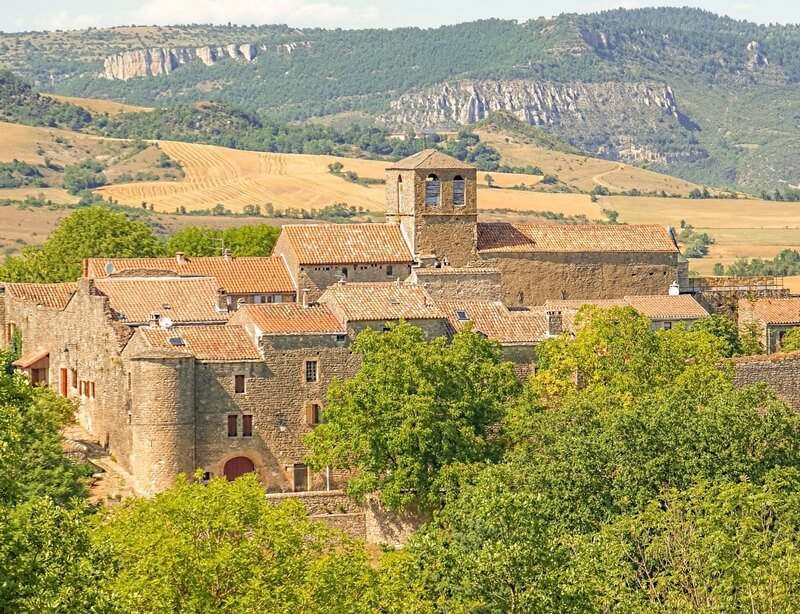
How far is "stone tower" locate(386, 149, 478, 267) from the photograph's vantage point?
2980 inches

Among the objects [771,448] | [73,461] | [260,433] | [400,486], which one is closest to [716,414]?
[771,448]

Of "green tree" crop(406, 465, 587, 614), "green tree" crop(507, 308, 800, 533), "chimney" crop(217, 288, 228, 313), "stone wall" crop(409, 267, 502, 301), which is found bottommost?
"green tree" crop(406, 465, 587, 614)

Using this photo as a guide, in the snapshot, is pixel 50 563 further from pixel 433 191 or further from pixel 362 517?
pixel 433 191

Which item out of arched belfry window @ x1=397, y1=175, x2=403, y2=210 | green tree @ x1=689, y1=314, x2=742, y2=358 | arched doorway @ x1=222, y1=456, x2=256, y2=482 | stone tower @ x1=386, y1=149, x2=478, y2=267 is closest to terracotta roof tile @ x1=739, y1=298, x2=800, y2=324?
green tree @ x1=689, y1=314, x2=742, y2=358

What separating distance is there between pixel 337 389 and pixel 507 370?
19.6ft

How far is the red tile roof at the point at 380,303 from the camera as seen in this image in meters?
62.4

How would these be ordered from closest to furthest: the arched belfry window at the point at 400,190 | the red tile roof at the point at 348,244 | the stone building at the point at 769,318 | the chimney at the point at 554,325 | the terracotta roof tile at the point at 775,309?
the chimney at the point at 554,325
the red tile roof at the point at 348,244
the arched belfry window at the point at 400,190
the stone building at the point at 769,318
the terracotta roof tile at the point at 775,309

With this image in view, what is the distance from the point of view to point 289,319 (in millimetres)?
61781

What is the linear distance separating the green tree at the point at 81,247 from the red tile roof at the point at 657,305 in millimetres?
21914

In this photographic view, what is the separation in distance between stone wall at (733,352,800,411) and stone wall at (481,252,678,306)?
12572 millimetres

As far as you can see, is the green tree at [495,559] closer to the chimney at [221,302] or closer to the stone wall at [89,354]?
the stone wall at [89,354]

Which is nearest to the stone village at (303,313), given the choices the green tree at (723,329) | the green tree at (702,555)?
the green tree at (723,329)

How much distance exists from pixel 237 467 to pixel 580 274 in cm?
2178

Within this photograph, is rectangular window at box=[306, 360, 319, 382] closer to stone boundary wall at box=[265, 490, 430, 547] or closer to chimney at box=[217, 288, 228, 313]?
stone boundary wall at box=[265, 490, 430, 547]
